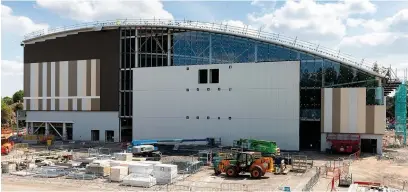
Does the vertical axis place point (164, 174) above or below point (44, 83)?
below

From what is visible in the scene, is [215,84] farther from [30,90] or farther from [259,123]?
[30,90]

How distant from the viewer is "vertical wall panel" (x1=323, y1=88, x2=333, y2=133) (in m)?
41.9

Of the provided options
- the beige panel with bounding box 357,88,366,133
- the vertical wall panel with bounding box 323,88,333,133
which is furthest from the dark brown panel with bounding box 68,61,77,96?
the beige panel with bounding box 357,88,366,133

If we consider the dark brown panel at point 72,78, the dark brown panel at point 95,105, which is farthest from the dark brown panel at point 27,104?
the dark brown panel at point 95,105

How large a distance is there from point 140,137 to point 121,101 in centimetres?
591

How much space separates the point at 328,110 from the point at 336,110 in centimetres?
80

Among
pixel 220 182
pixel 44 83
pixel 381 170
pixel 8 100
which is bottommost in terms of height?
pixel 381 170

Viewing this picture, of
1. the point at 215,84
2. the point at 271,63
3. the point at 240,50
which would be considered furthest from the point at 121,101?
the point at 271,63

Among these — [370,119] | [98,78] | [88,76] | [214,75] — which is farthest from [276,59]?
[88,76]

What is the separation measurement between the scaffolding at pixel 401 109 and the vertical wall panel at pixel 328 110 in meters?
10.4

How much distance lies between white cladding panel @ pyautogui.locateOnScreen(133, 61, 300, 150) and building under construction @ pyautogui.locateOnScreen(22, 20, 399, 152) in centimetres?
11

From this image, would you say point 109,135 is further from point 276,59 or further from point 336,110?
point 336,110

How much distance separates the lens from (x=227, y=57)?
47781mm

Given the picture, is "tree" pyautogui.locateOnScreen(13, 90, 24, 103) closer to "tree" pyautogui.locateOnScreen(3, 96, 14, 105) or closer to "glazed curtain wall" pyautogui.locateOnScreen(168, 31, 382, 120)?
"tree" pyautogui.locateOnScreen(3, 96, 14, 105)
